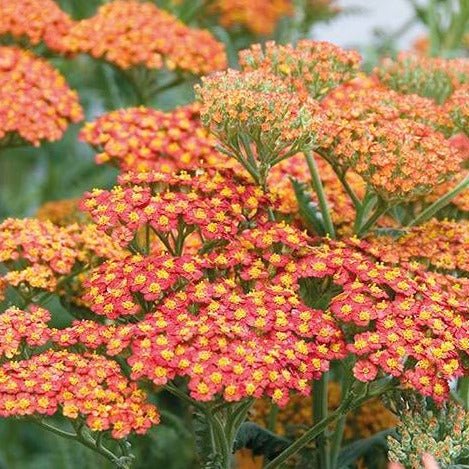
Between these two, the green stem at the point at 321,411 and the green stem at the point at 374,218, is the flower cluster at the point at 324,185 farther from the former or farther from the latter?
the green stem at the point at 321,411

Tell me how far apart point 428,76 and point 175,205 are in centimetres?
123

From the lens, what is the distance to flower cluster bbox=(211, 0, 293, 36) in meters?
5.52

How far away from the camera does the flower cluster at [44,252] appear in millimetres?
3622

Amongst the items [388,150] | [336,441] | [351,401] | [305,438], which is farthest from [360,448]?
[388,150]

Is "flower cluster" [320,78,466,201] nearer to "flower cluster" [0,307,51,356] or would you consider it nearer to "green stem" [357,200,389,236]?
"green stem" [357,200,389,236]

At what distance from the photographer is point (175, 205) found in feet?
10.8

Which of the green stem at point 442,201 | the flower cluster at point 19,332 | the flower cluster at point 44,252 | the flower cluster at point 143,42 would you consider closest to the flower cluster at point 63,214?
the flower cluster at point 143,42

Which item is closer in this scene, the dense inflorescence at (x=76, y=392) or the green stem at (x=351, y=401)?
the dense inflorescence at (x=76, y=392)

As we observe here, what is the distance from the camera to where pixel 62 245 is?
3.73 meters

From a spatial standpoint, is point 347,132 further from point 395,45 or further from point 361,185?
point 395,45

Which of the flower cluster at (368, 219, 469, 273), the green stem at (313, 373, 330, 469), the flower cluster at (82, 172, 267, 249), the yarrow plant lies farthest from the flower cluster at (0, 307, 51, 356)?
the flower cluster at (368, 219, 469, 273)

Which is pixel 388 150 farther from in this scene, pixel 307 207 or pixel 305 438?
pixel 305 438

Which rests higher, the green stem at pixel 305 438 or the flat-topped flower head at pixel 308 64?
the flat-topped flower head at pixel 308 64

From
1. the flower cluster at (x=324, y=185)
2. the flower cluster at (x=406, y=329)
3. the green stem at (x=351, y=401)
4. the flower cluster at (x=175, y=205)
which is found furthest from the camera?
the flower cluster at (x=324, y=185)
